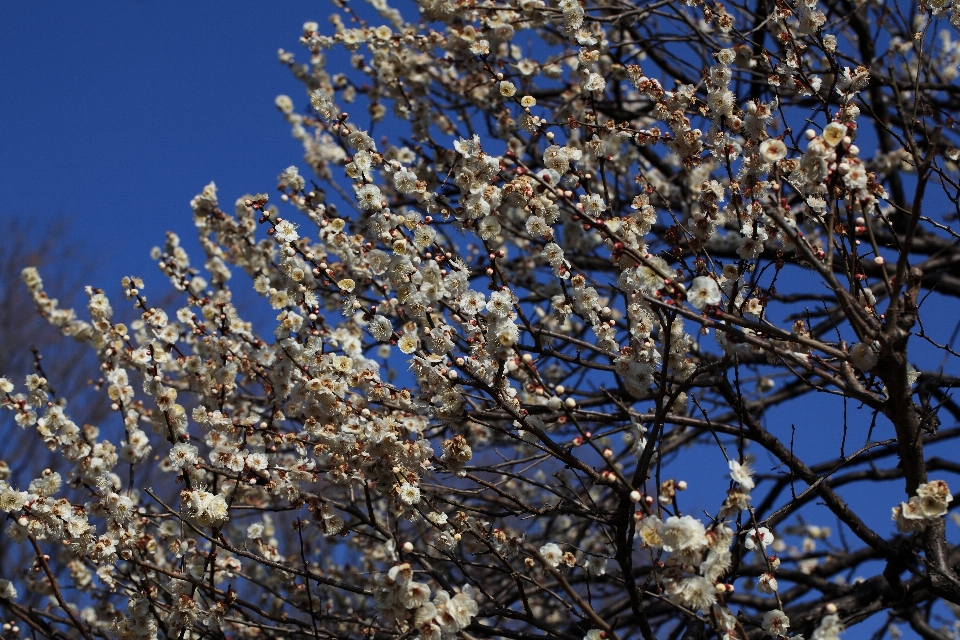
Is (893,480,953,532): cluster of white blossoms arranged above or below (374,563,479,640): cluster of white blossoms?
above

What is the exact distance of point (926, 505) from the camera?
2.62m

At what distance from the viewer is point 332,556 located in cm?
689

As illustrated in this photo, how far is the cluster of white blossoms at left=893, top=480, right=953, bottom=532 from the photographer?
2592 millimetres

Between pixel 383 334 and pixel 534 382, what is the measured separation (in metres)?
0.66

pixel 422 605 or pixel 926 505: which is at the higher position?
pixel 926 505

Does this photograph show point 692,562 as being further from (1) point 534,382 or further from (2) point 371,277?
(2) point 371,277

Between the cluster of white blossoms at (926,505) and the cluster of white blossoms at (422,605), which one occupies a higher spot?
the cluster of white blossoms at (926,505)

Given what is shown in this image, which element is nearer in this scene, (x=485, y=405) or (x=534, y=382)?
(x=534, y=382)

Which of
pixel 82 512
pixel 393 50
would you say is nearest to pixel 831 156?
pixel 82 512

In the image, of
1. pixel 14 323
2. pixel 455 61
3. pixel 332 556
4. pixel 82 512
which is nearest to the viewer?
pixel 82 512

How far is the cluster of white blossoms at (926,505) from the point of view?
8.50ft

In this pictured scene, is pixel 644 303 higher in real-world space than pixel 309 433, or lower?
higher

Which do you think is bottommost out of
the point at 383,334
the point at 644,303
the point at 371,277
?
the point at 383,334

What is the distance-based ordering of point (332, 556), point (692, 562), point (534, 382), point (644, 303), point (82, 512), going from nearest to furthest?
point (692, 562), point (534, 382), point (644, 303), point (82, 512), point (332, 556)
